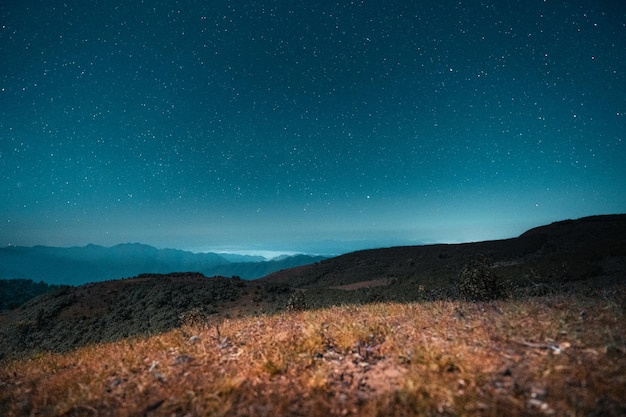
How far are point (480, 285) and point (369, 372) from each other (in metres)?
9.05

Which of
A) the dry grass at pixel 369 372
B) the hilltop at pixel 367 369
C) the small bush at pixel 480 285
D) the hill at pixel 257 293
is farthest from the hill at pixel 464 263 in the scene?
the dry grass at pixel 369 372

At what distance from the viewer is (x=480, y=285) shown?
12133mm

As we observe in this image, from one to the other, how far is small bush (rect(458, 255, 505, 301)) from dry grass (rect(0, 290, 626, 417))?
3.51m

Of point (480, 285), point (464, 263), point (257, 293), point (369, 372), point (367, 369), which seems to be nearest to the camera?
point (369, 372)

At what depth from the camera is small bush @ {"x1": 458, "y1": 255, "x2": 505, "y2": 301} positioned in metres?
11.7

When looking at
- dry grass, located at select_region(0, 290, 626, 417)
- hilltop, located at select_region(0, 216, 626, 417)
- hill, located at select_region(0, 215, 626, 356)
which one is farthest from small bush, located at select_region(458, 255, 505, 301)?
dry grass, located at select_region(0, 290, 626, 417)

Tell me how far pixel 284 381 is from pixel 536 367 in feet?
13.5

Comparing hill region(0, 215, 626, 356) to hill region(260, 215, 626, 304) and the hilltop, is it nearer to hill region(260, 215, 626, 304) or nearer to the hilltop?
hill region(260, 215, 626, 304)

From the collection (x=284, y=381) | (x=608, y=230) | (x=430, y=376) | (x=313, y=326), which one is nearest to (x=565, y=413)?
(x=430, y=376)

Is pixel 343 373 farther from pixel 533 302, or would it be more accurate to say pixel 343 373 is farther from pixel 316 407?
pixel 533 302

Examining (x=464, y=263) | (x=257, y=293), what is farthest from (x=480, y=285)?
(x=464, y=263)

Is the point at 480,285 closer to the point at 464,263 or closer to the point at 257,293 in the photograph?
the point at 257,293

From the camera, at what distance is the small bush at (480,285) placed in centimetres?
1173

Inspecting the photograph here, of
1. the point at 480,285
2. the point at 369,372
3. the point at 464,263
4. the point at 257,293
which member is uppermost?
the point at 480,285
